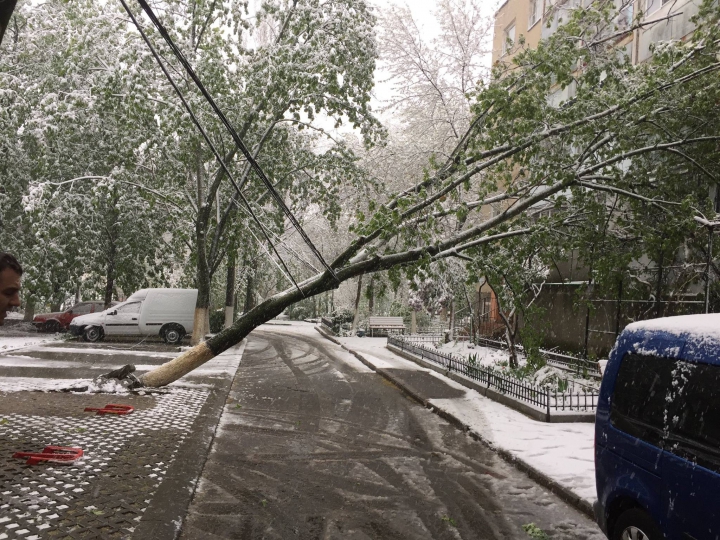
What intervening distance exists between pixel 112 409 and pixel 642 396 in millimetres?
8312

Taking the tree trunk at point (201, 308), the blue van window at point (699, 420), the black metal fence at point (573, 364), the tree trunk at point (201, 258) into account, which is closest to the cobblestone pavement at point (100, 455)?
the blue van window at point (699, 420)

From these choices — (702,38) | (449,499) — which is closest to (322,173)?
(702,38)

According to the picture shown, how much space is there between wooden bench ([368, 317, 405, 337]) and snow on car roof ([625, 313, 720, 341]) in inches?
1060

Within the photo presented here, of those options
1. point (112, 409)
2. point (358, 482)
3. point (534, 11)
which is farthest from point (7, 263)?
point (534, 11)

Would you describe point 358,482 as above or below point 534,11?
below

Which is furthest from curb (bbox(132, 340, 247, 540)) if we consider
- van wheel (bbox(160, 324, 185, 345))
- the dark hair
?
van wheel (bbox(160, 324, 185, 345))

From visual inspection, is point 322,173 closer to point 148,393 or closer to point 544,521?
point 148,393

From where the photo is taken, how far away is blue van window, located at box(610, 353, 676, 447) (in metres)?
4.14

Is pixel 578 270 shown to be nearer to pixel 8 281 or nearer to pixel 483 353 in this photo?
pixel 483 353

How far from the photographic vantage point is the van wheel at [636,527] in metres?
4.02

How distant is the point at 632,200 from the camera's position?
1143 centimetres

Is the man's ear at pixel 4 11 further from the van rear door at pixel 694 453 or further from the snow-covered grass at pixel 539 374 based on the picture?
the snow-covered grass at pixel 539 374

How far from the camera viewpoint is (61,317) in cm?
2655

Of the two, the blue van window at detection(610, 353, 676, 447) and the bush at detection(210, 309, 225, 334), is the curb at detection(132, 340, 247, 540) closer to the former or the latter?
the blue van window at detection(610, 353, 676, 447)
